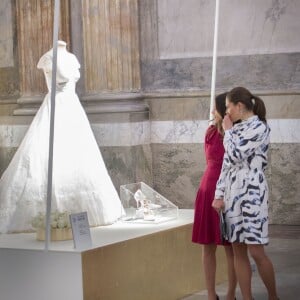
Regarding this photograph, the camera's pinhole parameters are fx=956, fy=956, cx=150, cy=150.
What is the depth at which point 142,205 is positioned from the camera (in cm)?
736

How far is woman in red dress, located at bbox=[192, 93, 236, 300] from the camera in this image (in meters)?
6.30

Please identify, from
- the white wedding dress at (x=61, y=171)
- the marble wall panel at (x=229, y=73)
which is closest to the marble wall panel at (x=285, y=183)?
the marble wall panel at (x=229, y=73)

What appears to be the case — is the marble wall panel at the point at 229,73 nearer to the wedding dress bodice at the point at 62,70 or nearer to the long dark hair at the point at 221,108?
the wedding dress bodice at the point at 62,70

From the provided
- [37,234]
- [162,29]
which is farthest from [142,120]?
Result: [37,234]

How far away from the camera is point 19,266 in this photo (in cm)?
633

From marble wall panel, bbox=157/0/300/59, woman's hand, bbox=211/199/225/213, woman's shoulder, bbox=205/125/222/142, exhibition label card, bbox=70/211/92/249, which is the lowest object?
exhibition label card, bbox=70/211/92/249

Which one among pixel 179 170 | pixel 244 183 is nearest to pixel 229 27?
pixel 179 170

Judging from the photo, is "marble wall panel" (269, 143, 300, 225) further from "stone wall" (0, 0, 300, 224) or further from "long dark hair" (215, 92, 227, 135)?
"long dark hair" (215, 92, 227, 135)

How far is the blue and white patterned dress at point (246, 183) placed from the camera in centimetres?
596

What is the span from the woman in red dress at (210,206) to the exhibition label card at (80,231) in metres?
0.73

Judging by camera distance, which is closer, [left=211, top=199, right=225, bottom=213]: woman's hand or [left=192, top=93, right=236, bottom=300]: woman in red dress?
[left=211, top=199, right=225, bottom=213]: woman's hand

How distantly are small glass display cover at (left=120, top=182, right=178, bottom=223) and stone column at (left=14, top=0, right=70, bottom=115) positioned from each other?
98 centimetres

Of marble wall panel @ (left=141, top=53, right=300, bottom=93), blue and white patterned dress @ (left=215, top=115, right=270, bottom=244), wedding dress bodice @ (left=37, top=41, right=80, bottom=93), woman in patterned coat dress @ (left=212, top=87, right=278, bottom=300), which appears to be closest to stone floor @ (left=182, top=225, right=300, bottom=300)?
woman in patterned coat dress @ (left=212, top=87, right=278, bottom=300)

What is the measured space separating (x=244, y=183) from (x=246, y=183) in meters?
0.01
